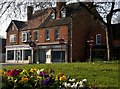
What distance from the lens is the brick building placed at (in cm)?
4856

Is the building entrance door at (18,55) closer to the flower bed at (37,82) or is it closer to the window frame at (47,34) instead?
the window frame at (47,34)

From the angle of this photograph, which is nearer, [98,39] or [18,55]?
[98,39]

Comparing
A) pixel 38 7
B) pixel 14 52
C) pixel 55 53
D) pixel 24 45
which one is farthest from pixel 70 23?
pixel 38 7

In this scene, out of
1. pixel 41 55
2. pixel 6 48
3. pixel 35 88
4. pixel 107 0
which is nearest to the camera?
pixel 35 88

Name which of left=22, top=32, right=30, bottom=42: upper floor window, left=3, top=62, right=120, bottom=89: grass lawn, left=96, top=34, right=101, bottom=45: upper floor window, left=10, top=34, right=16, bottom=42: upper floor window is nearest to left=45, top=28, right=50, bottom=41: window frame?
left=22, top=32, right=30, bottom=42: upper floor window

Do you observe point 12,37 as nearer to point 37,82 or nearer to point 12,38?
point 12,38

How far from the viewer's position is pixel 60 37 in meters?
50.5

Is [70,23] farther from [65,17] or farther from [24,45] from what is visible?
[24,45]

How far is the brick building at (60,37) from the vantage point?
159 feet

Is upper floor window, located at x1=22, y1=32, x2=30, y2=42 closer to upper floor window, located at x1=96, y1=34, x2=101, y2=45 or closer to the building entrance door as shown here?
the building entrance door

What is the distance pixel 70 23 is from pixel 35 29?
944 cm

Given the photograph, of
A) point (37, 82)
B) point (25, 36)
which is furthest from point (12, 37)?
point (37, 82)

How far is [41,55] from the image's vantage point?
179 feet

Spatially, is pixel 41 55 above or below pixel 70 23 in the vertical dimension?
below
